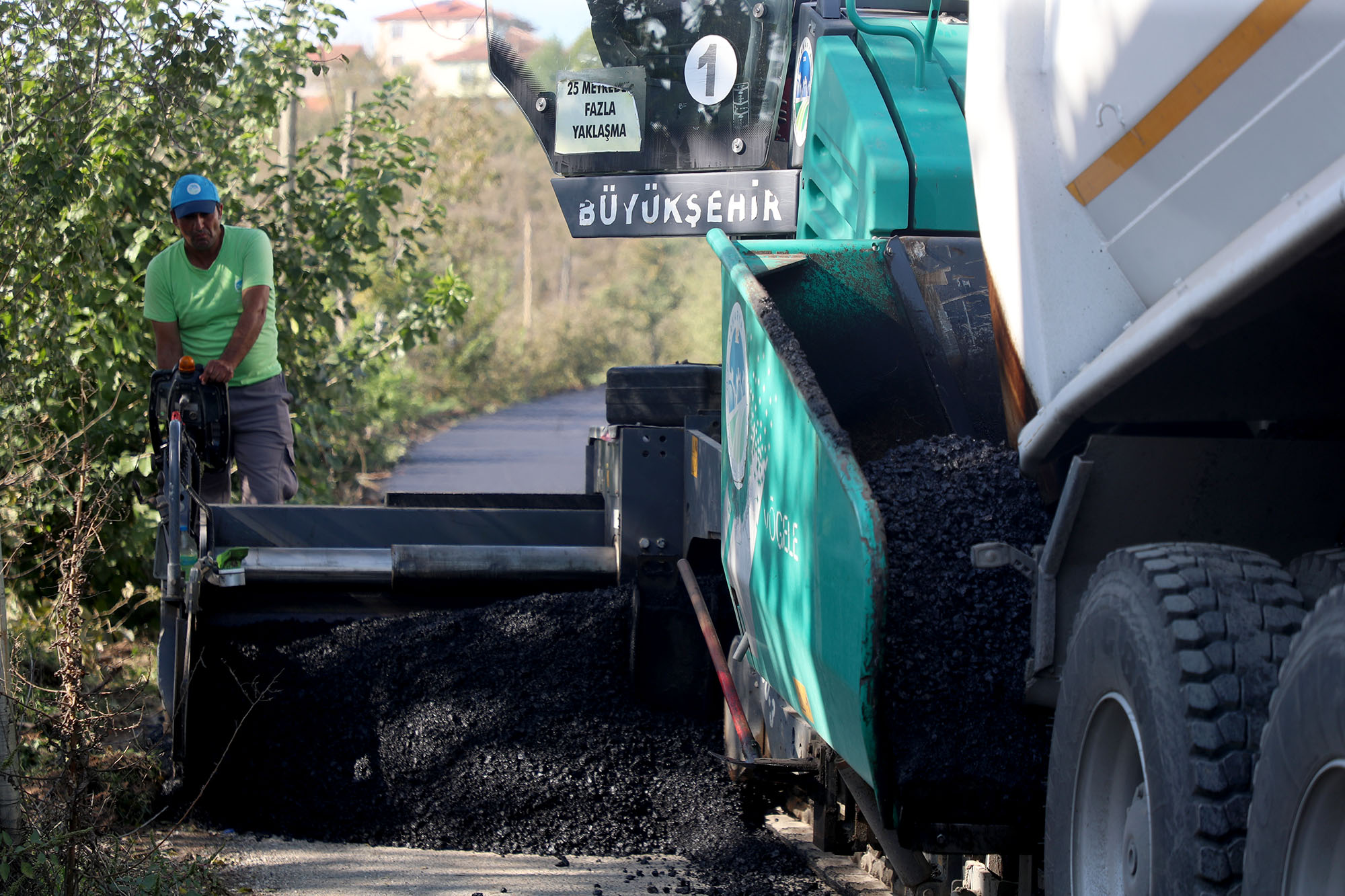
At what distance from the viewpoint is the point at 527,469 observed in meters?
16.2

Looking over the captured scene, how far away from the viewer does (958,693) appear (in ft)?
8.14

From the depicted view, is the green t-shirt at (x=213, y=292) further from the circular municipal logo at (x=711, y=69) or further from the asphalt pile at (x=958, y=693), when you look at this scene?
the asphalt pile at (x=958, y=693)

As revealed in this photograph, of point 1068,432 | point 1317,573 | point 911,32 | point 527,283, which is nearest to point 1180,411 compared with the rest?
point 1068,432

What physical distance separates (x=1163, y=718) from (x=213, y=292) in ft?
15.1

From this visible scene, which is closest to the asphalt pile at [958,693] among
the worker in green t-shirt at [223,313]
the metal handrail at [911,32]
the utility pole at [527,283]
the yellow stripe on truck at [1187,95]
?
the yellow stripe on truck at [1187,95]

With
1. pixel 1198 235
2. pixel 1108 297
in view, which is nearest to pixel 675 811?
pixel 1108 297

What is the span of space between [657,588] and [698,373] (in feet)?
3.13

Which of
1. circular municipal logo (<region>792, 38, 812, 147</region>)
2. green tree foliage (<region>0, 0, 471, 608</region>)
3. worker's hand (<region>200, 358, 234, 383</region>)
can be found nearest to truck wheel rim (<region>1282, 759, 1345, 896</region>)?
green tree foliage (<region>0, 0, 471, 608</region>)

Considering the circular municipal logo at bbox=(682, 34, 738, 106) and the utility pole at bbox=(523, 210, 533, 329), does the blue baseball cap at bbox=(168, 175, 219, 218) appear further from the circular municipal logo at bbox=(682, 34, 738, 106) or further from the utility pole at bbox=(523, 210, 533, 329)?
the utility pole at bbox=(523, 210, 533, 329)

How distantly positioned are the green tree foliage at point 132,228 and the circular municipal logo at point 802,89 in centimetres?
220

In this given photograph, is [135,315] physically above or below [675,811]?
above

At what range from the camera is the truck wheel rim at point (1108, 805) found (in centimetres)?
199

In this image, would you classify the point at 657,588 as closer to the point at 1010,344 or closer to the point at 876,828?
the point at 876,828

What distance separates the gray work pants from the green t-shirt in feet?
0.21
